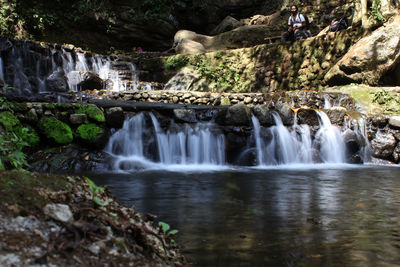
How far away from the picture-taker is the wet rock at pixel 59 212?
149 cm

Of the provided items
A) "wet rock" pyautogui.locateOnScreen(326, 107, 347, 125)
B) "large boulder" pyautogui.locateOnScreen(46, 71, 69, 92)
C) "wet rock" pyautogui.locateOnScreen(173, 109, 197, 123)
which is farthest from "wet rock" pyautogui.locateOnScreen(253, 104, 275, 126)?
"large boulder" pyautogui.locateOnScreen(46, 71, 69, 92)

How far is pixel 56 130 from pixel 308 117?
6.22 metres

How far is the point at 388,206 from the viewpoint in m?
3.79

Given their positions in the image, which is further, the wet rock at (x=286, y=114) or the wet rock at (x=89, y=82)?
the wet rock at (x=89, y=82)

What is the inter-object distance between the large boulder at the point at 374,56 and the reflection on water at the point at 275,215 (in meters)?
6.34

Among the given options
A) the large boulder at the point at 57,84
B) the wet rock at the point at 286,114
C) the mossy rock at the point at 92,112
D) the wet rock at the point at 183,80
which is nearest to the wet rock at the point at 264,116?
the wet rock at the point at 286,114

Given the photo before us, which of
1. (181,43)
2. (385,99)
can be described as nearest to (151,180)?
(385,99)

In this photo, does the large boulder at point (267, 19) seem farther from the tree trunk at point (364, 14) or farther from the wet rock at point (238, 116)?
the wet rock at point (238, 116)

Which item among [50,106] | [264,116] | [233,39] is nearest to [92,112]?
[50,106]

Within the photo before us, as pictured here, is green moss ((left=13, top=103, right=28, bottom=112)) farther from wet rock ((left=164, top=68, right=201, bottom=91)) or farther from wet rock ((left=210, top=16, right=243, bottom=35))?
wet rock ((left=210, top=16, right=243, bottom=35))

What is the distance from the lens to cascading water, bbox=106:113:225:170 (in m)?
7.80

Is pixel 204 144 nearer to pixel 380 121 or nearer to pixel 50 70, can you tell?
pixel 380 121

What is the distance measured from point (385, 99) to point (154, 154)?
771 centimetres

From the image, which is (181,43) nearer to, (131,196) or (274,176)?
(274,176)
